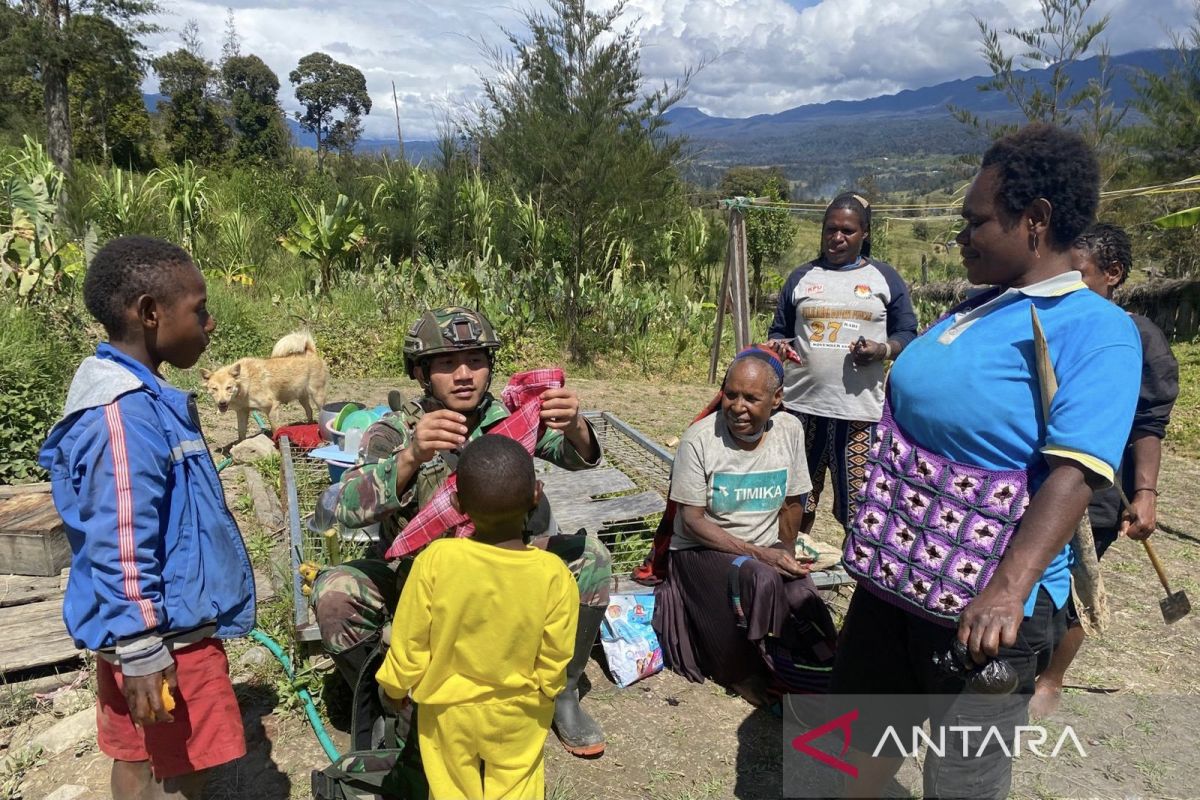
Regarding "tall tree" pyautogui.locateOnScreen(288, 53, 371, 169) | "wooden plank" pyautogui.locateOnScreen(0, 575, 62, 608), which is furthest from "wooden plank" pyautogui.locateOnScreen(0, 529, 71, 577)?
"tall tree" pyautogui.locateOnScreen(288, 53, 371, 169)

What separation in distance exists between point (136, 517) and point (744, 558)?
2.18 meters

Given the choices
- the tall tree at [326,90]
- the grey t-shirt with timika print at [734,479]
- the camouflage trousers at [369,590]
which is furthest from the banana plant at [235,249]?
the tall tree at [326,90]

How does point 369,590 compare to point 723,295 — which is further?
point 723,295

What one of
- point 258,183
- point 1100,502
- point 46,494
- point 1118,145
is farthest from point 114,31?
point 1100,502

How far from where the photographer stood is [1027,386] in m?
1.69

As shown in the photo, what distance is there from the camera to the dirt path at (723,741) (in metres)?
2.73

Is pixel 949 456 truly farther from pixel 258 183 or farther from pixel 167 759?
pixel 258 183

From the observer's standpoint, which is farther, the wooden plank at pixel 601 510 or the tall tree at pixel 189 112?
the tall tree at pixel 189 112

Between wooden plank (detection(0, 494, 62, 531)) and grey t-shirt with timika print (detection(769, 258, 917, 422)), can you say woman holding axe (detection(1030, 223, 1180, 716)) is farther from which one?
wooden plank (detection(0, 494, 62, 531))

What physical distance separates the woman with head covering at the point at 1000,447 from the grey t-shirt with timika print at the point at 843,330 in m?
1.79

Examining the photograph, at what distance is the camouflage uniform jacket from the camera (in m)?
2.45

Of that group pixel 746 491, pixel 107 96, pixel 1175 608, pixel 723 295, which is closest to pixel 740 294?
pixel 723 295

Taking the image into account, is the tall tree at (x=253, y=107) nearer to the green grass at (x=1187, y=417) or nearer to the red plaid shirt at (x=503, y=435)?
the green grass at (x=1187, y=417)

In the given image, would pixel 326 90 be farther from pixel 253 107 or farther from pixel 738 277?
pixel 738 277
